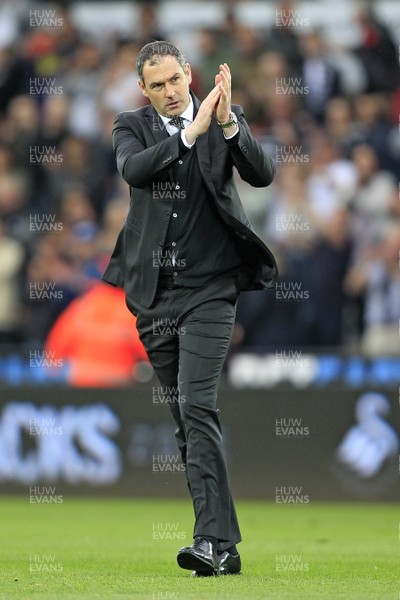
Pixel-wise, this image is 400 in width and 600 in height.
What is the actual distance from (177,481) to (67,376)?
1.40 metres

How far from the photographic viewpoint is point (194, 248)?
21.1 ft

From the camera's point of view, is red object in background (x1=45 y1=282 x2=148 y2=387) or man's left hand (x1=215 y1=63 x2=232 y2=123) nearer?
man's left hand (x1=215 y1=63 x2=232 y2=123)

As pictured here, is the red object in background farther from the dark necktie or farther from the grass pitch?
the dark necktie

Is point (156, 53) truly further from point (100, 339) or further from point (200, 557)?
point (100, 339)

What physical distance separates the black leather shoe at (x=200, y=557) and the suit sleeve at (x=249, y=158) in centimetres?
170

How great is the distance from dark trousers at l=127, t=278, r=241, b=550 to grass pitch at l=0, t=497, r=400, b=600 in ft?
1.12

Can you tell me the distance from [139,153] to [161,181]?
0.17 metres

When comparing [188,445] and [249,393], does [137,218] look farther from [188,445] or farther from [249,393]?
[249,393]

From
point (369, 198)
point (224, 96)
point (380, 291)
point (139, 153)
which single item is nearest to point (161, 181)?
point (139, 153)

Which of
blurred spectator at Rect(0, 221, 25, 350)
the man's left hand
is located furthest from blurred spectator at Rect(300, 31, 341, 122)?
the man's left hand

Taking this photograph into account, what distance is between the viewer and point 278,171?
13625 mm

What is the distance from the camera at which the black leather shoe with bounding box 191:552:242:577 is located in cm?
620

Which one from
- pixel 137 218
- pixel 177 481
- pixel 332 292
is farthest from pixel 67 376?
pixel 137 218

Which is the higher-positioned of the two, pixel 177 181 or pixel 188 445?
pixel 177 181
